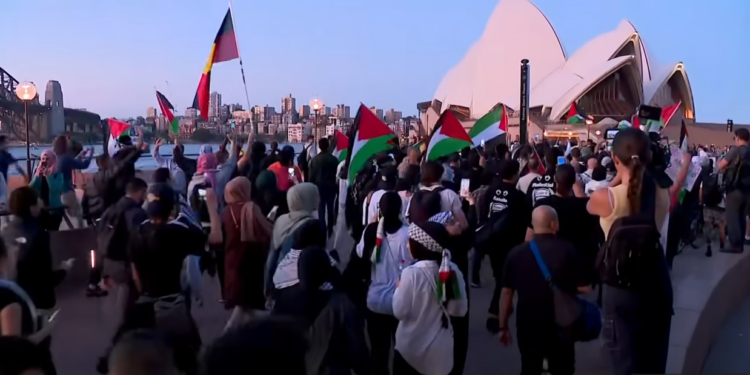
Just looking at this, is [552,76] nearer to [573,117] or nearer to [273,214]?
[573,117]

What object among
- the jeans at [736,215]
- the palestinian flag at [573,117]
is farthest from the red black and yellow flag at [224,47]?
the palestinian flag at [573,117]

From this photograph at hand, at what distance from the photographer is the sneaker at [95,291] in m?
7.25

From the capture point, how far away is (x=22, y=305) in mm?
2990

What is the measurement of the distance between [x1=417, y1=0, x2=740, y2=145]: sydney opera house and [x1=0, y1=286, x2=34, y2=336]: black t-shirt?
44.7m

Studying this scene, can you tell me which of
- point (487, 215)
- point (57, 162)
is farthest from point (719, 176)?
point (57, 162)

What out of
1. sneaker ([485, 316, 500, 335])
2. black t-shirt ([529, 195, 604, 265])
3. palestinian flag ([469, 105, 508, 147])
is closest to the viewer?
sneaker ([485, 316, 500, 335])

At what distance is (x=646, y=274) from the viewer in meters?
3.62

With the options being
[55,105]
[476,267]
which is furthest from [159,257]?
[55,105]

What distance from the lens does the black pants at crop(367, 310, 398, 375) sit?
458 cm

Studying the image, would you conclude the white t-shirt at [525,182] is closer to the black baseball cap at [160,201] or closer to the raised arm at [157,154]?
the black baseball cap at [160,201]

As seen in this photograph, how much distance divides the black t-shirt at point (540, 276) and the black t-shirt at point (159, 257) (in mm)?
1921

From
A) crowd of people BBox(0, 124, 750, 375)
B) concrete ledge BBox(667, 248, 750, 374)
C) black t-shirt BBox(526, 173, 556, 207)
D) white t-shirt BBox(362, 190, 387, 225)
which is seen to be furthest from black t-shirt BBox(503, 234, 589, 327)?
black t-shirt BBox(526, 173, 556, 207)

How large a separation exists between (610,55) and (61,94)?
4121 centimetres

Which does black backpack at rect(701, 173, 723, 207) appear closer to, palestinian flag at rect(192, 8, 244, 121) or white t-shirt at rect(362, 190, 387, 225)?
white t-shirt at rect(362, 190, 387, 225)
